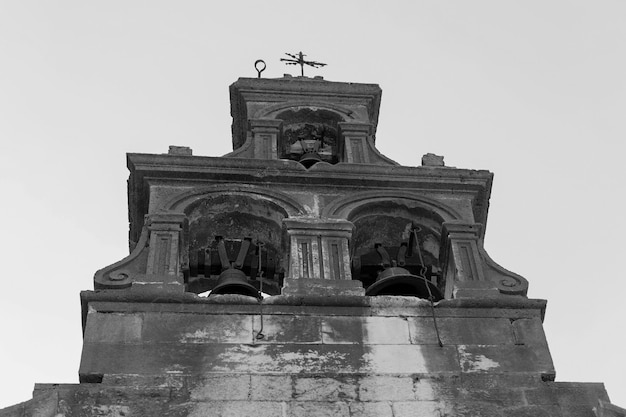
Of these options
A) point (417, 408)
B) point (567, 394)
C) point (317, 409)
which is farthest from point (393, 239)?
point (317, 409)

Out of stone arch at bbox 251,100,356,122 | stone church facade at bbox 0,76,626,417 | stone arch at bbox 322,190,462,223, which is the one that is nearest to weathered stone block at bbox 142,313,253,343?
stone church facade at bbox 0,76,626,417

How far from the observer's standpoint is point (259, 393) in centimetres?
1320

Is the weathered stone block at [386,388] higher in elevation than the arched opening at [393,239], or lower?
lower

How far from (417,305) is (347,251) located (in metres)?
1.53

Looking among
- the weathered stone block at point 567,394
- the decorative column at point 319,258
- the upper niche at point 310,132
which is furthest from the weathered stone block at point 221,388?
the upper niche at point 310,132

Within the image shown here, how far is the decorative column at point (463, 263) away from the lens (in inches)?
609

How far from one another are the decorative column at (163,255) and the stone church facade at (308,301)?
0.02 meters

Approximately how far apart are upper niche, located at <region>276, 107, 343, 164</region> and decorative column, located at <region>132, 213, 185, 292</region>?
3750 mm

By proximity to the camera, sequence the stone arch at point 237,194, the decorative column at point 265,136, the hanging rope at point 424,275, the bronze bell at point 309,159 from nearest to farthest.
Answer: the hanging rope at point 424,275, the stone arch at point 237,194, the decorative column at point 265,136, the bronze bell at point 309,159

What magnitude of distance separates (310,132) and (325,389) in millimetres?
7432

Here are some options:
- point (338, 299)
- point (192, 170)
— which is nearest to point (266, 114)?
point (192, 170)

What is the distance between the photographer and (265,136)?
1930 cm

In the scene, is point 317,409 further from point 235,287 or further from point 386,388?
point 235,287

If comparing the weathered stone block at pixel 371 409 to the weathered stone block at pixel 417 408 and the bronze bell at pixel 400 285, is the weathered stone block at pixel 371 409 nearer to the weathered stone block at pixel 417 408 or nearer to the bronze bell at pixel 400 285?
the weathered stone block at pixel 417 408
